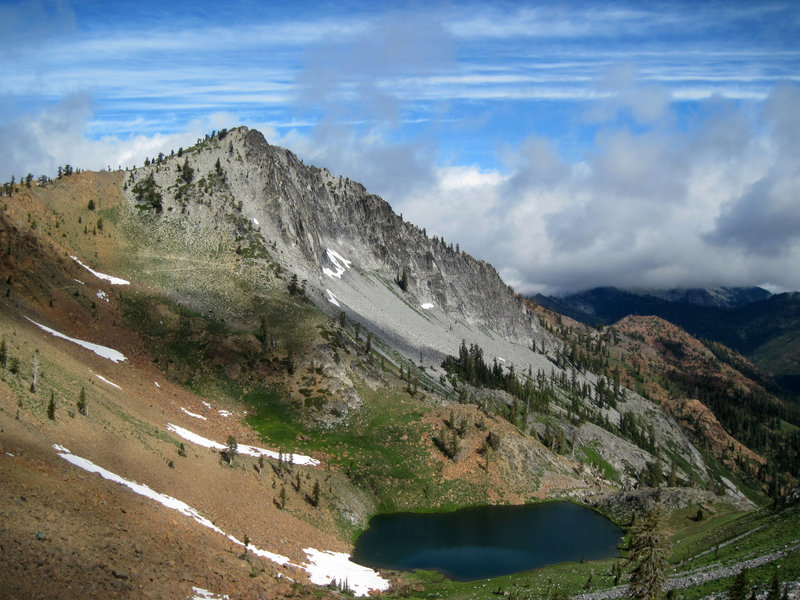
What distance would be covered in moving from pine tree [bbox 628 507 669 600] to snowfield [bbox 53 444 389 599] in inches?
928

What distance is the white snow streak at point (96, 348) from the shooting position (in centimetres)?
6738

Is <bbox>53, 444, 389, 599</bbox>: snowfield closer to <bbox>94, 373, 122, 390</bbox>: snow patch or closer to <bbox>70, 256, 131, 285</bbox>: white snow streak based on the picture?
<bbox>94, 373, 122, 390</bbox>: snow patch

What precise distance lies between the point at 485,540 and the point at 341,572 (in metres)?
29.3

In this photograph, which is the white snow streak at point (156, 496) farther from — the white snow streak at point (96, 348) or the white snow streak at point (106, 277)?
the white snow streak at point (106, 277)

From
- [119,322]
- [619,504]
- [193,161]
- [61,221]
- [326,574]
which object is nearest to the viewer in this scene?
[326,574]

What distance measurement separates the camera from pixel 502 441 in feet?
318

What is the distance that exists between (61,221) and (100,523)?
8826cm

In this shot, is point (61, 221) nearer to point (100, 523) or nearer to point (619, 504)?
point (100, 523)

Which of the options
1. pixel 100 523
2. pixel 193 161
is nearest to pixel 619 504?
pixel 100 523

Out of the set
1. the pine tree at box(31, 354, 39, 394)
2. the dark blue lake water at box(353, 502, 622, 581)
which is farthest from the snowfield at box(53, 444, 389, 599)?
the pine tree at box(31, 354, 39, 394)

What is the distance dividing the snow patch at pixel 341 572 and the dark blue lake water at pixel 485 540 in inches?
196

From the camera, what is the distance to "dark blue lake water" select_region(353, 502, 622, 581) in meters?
62.9

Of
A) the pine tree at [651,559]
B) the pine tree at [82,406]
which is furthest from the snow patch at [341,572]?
the pine tree at [651,559]

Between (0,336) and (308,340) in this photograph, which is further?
(308,340)
